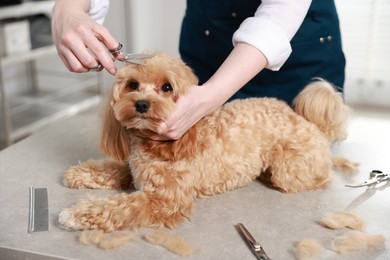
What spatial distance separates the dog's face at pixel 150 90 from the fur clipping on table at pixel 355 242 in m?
0.41

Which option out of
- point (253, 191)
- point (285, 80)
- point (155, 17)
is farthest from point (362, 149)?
point (155, 17)

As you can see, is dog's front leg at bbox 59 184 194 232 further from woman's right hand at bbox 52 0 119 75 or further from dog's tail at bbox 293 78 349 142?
dog's tail at bbox 293 78 349 142

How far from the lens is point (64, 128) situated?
5.27 ft

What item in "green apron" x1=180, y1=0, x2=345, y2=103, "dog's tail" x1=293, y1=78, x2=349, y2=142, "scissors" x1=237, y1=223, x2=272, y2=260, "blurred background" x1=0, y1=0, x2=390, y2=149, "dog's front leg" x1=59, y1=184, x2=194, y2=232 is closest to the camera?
"scissors" x1=237, y1=223, x2=272, y2=260

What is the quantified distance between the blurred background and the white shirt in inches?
69.9

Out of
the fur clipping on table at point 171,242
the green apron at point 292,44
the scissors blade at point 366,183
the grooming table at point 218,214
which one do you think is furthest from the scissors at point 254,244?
the green apron at point 292,44

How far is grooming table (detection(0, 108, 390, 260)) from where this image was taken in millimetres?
894

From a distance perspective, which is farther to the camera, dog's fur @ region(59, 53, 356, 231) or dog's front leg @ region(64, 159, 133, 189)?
dog's front leg @ region(64, 159, 133, 189)

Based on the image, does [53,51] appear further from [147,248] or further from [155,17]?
[147,248]

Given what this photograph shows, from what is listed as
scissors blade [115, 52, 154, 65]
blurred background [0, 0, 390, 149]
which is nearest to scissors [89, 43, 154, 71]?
scissors blade [115, 52, 154, 65]

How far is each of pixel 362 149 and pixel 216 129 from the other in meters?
0.55

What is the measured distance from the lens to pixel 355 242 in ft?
2.97

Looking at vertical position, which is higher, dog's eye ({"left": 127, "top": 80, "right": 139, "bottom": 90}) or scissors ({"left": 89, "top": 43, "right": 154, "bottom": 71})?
scissors ({"left": 89, "top": 43, "right": 154, "bottom": 71})

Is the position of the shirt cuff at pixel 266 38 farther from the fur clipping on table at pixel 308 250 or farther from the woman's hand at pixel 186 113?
the fur clipping on table at pixel 308 250
